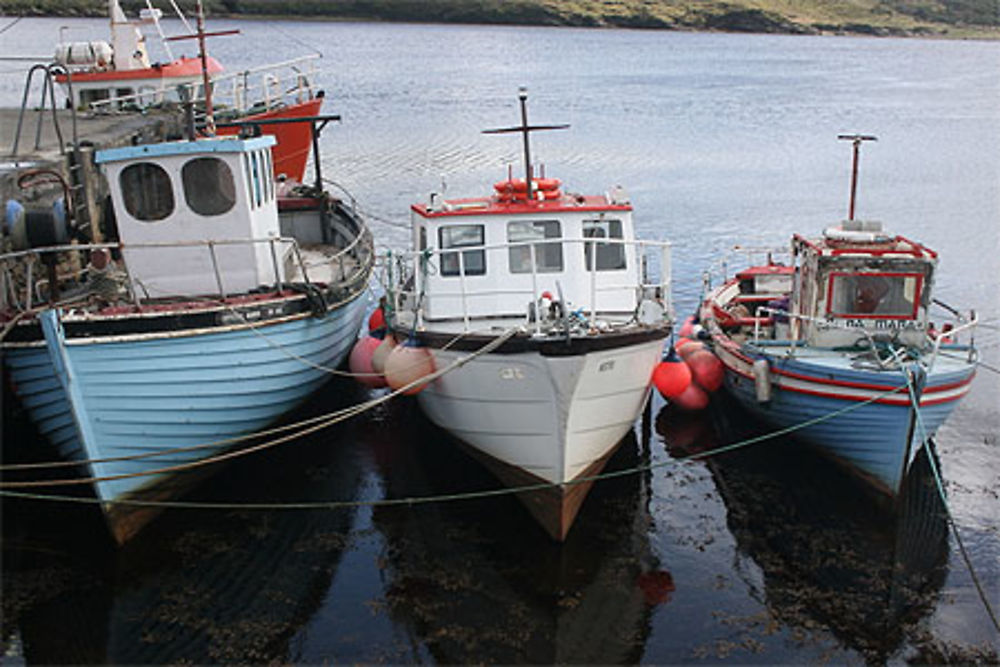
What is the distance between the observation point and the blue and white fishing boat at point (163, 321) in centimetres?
1145

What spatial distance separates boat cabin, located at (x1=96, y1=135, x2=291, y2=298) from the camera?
1310 centimetres

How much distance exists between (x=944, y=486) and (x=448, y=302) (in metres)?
6.90

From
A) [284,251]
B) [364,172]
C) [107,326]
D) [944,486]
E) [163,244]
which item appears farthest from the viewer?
[364,172]

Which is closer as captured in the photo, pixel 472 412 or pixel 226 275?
pixel 472 412

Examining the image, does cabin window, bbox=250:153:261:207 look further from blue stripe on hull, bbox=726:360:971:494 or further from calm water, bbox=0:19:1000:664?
blue stripe on hull, bbox=726:360:971:494

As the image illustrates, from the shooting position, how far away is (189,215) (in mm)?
13312

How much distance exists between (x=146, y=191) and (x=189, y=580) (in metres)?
5.22

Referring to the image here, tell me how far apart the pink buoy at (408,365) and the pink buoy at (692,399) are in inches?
187

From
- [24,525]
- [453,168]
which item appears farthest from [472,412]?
[453,168]

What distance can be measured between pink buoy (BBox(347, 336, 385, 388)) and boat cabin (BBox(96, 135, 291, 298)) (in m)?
1.96

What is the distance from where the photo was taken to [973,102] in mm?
59188

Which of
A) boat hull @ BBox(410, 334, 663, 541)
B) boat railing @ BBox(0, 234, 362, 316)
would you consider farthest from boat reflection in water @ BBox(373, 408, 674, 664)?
boat railing @ BBox(0, 234, 362, 316)

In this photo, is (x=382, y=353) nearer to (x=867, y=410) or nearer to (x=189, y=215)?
(x=189, y=215)

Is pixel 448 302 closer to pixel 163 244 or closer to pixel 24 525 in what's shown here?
pixel 163 244
